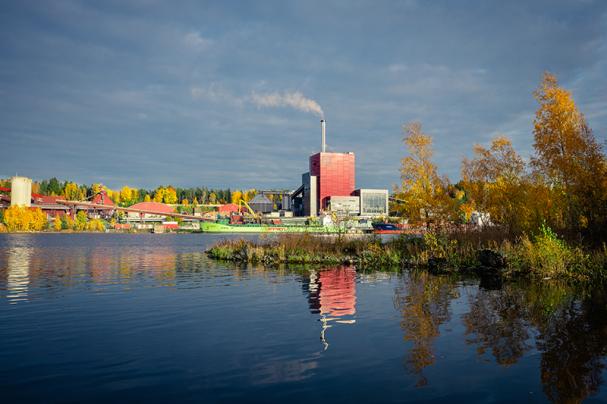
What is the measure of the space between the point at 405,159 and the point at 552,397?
24730 mm

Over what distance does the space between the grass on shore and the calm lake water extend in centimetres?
350

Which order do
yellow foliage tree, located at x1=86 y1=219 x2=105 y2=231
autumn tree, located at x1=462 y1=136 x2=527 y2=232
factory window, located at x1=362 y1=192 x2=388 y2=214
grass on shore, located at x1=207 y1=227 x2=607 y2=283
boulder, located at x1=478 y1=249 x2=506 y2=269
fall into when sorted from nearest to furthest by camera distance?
1. grass on shore, located at x1=207 y1=227 x2=607 y2=283
2. boulder, located at x1=478 y1=249 x2=506 y2=269
3. autumn tree, located at x1=462 y1=136 x2=527 y2=232
4. yellow foliage tree, located at x1=86 y1=219 x2=105 y2=231
5. factory window, located at x1=362 y1=192 x2=388 y2=214

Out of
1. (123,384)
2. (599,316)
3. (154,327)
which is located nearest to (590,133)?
(599,316)

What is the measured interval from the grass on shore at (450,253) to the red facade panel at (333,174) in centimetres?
13011

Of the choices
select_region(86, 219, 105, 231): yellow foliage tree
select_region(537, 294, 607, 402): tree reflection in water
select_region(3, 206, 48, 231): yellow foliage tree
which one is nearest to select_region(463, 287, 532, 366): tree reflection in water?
select_region(537, 294, 607, 402): tree reflection in water

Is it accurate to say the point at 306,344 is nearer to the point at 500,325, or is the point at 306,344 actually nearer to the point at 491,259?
the point at 500,325

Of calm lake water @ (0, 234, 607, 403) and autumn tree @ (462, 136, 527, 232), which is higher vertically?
autumn tree @ (462, 136, 527, 232)

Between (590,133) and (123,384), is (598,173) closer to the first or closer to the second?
(590,133)

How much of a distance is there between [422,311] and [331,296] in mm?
4333

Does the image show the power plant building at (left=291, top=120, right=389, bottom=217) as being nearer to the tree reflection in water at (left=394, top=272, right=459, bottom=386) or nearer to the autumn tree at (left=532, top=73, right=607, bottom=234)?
the autumn tree at (left=532, top=73, right=607, bottom=234)

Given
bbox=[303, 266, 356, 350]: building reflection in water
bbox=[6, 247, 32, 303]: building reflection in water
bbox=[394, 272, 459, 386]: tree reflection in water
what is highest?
bbox=[394, 272, 459, 386]: tree reflection in water

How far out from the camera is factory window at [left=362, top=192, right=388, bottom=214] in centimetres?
17150

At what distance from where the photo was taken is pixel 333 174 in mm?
173875

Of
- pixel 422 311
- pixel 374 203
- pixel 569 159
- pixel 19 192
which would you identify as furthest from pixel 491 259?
pixel 19 192
